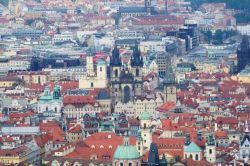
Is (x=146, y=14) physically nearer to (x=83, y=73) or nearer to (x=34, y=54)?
(x=34, y=54)

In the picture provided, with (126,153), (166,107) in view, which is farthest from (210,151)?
(166,107)

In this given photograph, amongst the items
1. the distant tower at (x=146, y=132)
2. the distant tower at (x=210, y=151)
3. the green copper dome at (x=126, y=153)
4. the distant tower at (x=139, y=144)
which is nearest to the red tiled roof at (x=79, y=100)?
the distant tower at (x=146, y=132)

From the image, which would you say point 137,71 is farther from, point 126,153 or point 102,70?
point 126,153

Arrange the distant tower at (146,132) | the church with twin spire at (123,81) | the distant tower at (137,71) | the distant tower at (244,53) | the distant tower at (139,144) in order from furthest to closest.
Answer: the distant tower at (244,53) < the distant tower at (137,71) < the church with twin spire at (123,81) < the distant tower at (146,132) < the distant tower at (139,144)

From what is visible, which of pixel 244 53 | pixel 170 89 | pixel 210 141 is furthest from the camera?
pixel 244 53

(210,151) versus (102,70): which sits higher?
(210,151)

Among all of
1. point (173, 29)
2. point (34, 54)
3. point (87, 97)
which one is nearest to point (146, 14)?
point (173, 29)

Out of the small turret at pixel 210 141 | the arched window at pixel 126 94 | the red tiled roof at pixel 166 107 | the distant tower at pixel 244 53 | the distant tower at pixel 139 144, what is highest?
the small turret at pixel 210 141

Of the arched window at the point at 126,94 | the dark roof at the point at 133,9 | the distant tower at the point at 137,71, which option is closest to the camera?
the arched window at the point at 126,94

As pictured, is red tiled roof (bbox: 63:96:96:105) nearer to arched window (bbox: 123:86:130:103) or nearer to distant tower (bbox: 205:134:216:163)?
arched window (bbox: 123:86:130:103)

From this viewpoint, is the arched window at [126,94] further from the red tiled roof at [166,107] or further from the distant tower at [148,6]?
the distant tower at [148,6]
